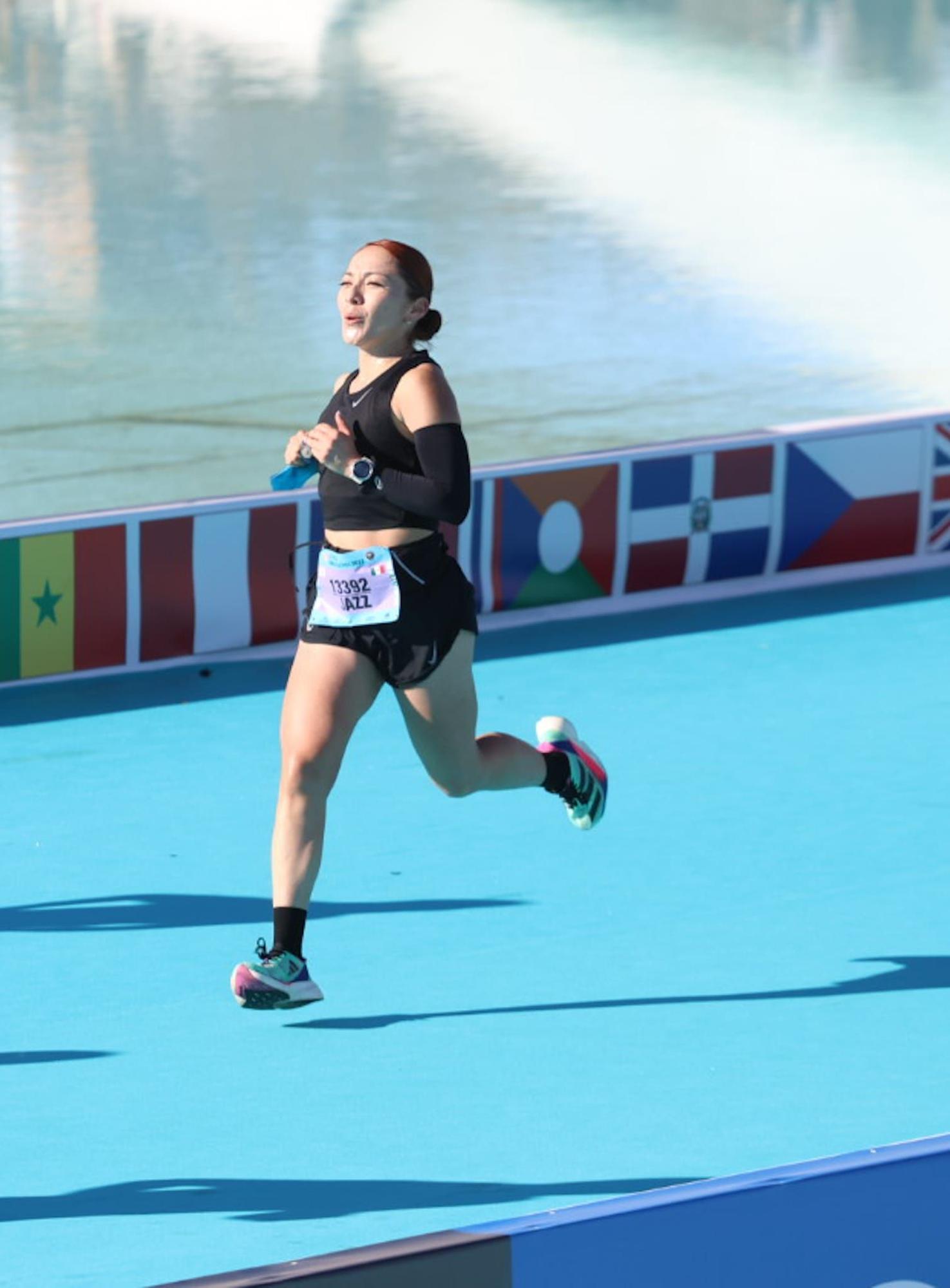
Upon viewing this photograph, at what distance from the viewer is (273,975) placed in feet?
19.3

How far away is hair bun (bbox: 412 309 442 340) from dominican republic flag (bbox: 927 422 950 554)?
5.15 meters

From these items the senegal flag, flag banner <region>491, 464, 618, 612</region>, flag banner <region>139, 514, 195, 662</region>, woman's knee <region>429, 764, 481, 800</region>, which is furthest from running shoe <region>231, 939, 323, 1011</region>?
flag banner <region>491, 464, 618, 612</region>

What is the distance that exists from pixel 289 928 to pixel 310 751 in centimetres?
44

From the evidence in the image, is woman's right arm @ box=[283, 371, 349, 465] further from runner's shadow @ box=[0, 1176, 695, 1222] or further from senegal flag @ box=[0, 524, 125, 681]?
senegal flag @ box=[0, 524, 125, 681]

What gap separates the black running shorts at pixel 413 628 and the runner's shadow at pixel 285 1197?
1335mm

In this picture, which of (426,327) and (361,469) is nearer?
(361,469)

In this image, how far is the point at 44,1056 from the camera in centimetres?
591

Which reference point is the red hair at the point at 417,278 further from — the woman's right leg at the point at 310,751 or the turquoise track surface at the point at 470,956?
the turquoise track surface at the point at 470,956

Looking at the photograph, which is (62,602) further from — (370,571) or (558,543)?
(370,571)

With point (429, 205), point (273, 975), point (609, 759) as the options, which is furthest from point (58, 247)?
point (273, 975)

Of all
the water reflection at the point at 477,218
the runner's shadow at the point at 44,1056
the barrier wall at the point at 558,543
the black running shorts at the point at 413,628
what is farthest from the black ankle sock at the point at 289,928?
the water reflection at the point at 477,218

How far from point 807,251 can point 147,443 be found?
691cm

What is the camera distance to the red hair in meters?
5.88

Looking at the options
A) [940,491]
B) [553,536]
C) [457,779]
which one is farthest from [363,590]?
[940,491]
